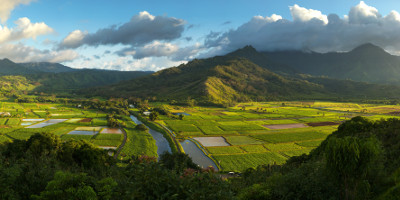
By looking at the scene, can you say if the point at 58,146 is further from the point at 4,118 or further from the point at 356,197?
the point at 4,118

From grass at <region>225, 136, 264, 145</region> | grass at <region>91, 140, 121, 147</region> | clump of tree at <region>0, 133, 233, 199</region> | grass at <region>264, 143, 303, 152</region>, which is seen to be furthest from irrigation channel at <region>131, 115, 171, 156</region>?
clump of tree at <region>0, 133, 233, 199</region>

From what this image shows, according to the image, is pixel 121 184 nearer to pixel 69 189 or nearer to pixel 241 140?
pixel 69 189

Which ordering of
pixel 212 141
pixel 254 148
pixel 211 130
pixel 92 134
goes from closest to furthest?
pixel 254 148
pixel 212 141
pixel 92 134
pixel 211 130

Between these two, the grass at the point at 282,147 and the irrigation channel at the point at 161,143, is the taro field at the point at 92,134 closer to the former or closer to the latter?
the irrigation channel at the point at 161,143

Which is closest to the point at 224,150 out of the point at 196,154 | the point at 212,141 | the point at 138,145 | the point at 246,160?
the point at 196,154

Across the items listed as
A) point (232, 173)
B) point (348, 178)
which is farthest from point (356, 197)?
point (232, 173)

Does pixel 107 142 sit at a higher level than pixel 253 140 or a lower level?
lower

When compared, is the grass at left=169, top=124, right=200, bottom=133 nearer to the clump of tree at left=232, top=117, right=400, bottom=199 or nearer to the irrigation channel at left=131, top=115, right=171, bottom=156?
the irrigation channel at left=131, top=115, right=171, bottom=156
